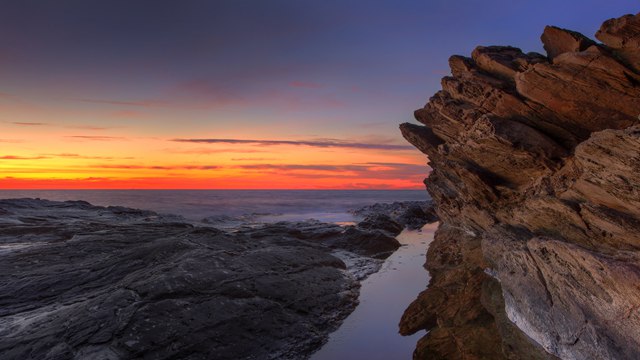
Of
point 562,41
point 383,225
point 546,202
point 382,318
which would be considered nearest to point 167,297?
point 382,318

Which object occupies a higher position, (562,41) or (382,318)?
(562,41)

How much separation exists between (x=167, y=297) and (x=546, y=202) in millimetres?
13899

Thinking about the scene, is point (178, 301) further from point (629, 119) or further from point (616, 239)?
point (629, 119)

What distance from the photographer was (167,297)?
13672 mm

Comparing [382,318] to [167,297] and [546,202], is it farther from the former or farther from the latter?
[167,297]

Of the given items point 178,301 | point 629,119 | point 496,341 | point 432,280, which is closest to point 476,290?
point 432,280

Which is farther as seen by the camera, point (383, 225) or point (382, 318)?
point (383, 225)

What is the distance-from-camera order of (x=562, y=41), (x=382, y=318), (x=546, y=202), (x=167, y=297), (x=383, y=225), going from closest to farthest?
1. (x=546, y=202)
2. (x=167, y=297)
3. (x=562, y=41)
4. (x=382, y=318)
5. (x=383, y=225)

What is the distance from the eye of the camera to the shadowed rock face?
31.3 ft

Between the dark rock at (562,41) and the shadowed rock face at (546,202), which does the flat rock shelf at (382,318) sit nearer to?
the shadowed rock face at (546,202)

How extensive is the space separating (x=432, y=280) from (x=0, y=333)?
57.9ft

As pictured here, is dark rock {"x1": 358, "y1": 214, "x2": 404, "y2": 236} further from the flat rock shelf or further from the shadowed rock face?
the shadowed rock face

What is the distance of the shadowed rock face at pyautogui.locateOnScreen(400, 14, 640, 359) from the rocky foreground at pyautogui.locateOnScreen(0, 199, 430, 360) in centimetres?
440

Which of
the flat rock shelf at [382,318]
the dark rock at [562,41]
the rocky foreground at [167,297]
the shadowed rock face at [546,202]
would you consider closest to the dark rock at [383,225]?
the rocky foreground at [167,297]
